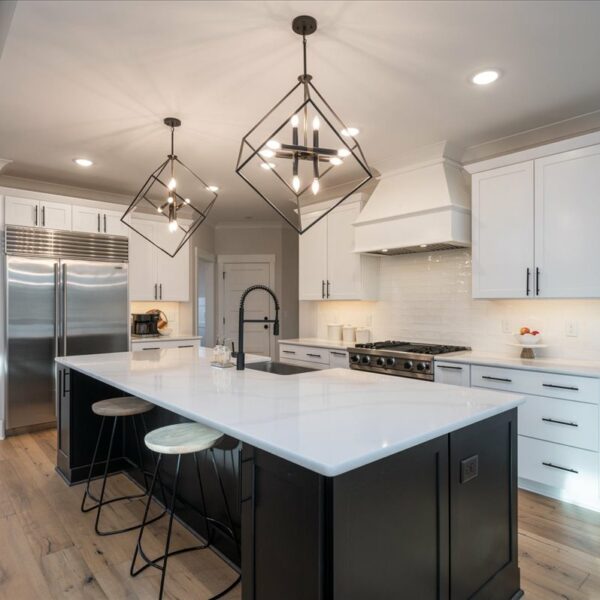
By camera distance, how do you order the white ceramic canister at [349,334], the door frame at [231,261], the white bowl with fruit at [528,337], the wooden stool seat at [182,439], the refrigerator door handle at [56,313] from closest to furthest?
1. the wooden stool seat at [182,439]
2. the white bowl with fruit at [528,337]
3. the refrigerator door handle at [56,313]
4. the white ceramic canister at [349,334]
5. the door frame at [231,261]

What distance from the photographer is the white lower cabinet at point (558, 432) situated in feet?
9.00

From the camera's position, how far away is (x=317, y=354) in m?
4.55

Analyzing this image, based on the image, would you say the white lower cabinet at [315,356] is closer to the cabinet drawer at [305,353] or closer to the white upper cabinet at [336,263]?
the cabinet drawer at [305,353]

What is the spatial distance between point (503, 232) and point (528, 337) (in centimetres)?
82

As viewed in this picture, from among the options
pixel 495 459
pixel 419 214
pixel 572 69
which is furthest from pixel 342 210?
pixel 495 459

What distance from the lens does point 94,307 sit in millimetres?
4629

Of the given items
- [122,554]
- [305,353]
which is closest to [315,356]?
[305,353]

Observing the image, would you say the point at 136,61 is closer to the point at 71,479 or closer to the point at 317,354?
the point at 71,479

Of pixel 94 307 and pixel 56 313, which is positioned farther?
pixel 94 307

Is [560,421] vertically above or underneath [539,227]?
underneath

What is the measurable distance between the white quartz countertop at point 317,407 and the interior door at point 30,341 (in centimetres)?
201

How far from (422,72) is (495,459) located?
2.10 meters

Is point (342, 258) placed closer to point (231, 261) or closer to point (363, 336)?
point (363, 336)

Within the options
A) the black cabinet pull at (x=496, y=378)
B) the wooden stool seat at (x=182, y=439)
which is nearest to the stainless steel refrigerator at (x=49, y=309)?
the wooden stool seat at (x=182, y=439)
